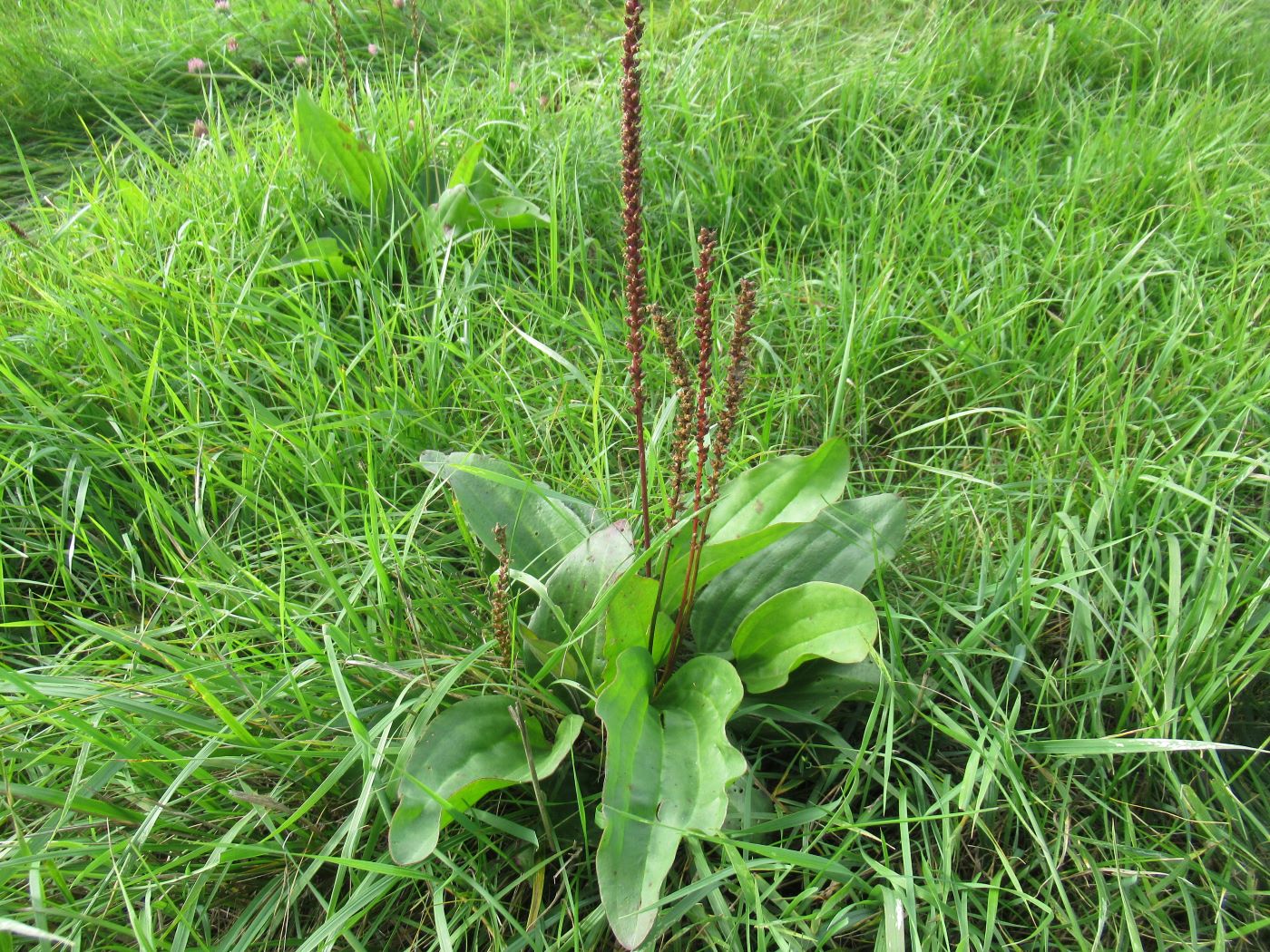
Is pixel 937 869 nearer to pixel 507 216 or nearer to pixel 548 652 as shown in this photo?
pixel 548 652

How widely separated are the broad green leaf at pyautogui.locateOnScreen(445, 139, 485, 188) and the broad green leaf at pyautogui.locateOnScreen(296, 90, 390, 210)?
204 mm

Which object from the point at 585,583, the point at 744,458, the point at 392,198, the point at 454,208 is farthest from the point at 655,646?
the point at 392,198

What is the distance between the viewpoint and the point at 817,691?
5.08 ft

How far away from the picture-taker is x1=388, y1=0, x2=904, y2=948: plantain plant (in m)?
1.26

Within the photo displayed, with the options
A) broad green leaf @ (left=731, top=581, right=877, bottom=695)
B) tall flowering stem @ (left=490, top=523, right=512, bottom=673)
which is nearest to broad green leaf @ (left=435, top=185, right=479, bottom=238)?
tall flowering stem @ (left=490, top=523, right=512, bottom=673)

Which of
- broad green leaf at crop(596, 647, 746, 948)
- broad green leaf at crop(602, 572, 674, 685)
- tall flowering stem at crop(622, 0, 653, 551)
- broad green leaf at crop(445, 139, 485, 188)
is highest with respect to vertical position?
tall flowering stem at crop(622, 0, 653, 551)

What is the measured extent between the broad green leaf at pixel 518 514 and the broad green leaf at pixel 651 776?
1.07 feet

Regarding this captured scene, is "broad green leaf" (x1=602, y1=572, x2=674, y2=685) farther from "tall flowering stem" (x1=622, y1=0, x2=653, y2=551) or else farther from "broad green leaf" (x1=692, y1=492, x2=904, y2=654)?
"tall flowering stem" (x1=622, y1=0, x2=653, y2=551)

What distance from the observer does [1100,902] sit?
1307 mm

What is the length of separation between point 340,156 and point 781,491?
5.89 feet

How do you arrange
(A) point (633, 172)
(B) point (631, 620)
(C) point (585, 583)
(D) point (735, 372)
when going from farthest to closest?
(C) point (585, 583) < (B) point (631, 620) < (D) point (735, 372) < (A) point (633, 172)

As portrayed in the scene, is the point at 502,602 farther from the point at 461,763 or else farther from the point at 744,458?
the point at 744,458

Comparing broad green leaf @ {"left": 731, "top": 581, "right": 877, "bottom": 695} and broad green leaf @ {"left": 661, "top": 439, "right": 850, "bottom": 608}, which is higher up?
broad green leaf @ {"left": 661, "top": 439, "right": 850, "bottom": 608}

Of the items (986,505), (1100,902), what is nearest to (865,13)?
(986,505)
